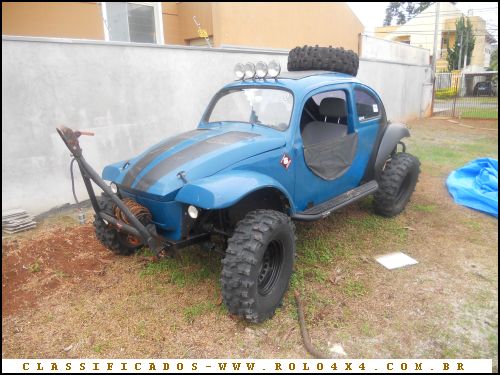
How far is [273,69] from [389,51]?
15.2 metres

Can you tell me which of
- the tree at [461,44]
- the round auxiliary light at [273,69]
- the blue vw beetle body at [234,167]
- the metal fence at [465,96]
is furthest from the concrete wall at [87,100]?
the tree at [461,44]

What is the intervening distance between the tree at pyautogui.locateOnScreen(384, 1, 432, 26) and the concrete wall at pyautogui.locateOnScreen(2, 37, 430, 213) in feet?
114

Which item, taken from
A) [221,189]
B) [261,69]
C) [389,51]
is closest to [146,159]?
[221,189]

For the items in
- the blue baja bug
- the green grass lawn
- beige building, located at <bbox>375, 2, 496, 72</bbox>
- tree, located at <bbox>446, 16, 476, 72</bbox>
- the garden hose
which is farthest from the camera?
beige building, located at <bbox>375, 2, 496, 72</bbox>

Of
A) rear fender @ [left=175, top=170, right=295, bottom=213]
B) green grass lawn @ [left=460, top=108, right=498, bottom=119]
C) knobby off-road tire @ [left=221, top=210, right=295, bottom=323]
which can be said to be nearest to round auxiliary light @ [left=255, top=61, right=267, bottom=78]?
rear fender @ [left=175, top=170, right=295, bottom=213]

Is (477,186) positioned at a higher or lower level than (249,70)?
lower

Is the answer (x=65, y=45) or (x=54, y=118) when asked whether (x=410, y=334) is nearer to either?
(x=54, y=118)

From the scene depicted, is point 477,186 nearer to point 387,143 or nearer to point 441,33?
point 387,143

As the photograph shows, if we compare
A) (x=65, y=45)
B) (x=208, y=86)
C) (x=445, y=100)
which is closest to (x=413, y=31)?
(x=445, y=100)

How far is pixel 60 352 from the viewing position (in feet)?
8.97

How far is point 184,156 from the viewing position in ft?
10.7

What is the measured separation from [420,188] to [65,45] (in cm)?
575

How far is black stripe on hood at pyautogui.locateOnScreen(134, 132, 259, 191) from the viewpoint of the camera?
3.13 meters

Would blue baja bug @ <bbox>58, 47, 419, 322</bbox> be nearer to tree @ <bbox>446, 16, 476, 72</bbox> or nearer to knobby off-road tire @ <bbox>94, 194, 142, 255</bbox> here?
knobby off-road tire @ <bbox>94, 194, 142, 255</bbox>
